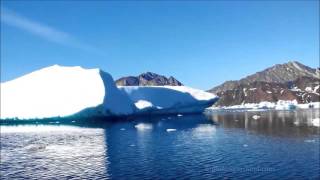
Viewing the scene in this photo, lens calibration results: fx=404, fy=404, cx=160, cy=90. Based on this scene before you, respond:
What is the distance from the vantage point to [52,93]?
86312 mm

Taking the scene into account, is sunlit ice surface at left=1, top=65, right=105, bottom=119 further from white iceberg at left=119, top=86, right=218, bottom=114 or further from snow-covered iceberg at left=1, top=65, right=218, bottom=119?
white iceberg at left=119, top=86, right=218, bottom=114

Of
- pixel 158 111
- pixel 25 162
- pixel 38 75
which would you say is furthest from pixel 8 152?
pixel 158 111

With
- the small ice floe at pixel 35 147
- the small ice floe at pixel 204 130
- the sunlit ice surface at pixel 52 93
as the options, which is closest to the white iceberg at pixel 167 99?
the sunlit ice surface at pixel 52 93

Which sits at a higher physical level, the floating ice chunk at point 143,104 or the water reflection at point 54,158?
the floating ice chunk at point 143,104

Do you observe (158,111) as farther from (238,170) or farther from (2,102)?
(238,170)

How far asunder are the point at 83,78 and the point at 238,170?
208 feet

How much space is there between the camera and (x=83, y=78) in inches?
3469

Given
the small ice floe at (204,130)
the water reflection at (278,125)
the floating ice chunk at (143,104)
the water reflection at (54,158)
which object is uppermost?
the floating ice chunk at (143,104)

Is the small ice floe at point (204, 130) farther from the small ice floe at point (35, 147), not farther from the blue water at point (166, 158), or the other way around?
the small ice floe at point (35, 147)

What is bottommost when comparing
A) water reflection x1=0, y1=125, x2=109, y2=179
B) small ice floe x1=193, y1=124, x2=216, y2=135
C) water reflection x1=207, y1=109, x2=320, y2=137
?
water reflection x1=0, y1=125, x2=109, y2=179

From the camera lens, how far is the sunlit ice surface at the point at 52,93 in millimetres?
82625

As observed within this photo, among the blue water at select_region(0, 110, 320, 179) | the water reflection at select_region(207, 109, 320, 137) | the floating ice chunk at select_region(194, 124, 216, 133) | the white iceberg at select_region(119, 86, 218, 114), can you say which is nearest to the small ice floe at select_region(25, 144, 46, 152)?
the blue water at select_region(0, 110, 320, 179)

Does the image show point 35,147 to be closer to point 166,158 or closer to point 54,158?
point 54,158

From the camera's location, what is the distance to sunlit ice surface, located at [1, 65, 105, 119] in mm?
82625
